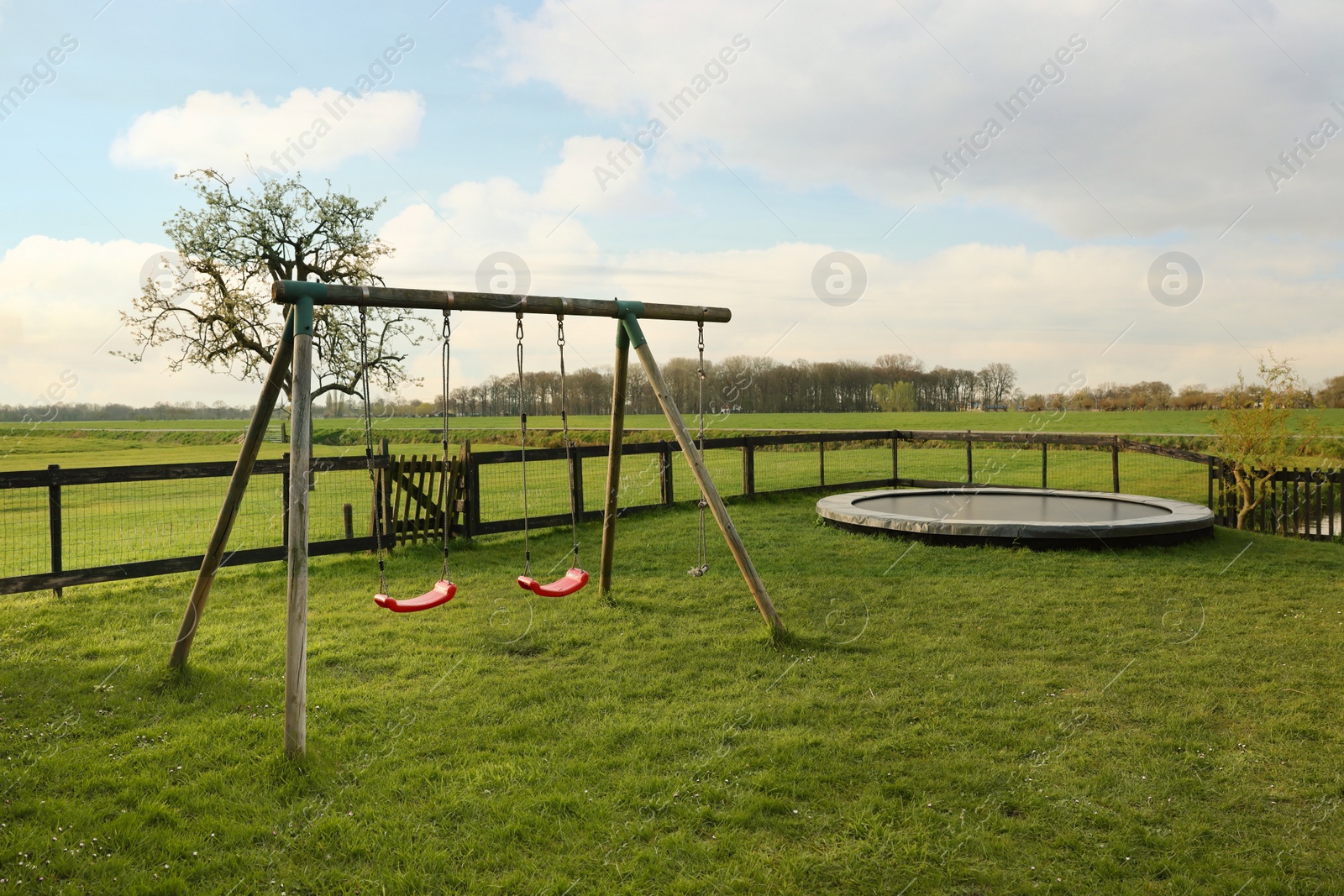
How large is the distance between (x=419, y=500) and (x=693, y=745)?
663cm

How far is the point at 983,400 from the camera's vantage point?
4525 centimetres

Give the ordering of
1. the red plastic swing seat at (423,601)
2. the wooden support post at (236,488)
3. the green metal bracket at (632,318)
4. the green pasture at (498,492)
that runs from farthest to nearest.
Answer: the green pasture at (498,492) < the green metal bracket at (632,318) < the wooden support post at (236,488) < the red plastic swing seat at (423,601)

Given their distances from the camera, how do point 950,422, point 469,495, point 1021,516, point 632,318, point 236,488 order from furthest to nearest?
1. point 950,422
2. point 1021,516
3. point 469,495
4. point 632,318
5. point 236,488

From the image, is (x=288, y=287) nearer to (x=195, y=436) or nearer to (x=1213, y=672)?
(x=1213, y=672)

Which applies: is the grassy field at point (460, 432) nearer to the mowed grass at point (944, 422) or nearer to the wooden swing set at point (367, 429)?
the mowed grass at point (944, 422)

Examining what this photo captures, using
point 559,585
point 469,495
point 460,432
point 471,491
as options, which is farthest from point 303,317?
point 460,432

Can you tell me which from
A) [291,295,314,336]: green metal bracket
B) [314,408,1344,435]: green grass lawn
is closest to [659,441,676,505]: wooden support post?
[291,295,314,336]: green metal bracket

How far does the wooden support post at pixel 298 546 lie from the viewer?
4141 millimetres

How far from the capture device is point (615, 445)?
714 cm

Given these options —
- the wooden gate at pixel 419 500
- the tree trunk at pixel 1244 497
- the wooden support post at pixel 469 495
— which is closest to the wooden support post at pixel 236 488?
the wooden gate at pixel 419 500

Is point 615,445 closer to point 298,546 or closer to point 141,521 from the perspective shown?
point 298,546

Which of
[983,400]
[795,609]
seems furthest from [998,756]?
[983,400]

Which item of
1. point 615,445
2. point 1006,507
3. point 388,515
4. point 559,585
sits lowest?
point 1006,507

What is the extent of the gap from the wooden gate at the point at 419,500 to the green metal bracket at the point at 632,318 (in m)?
4.19
